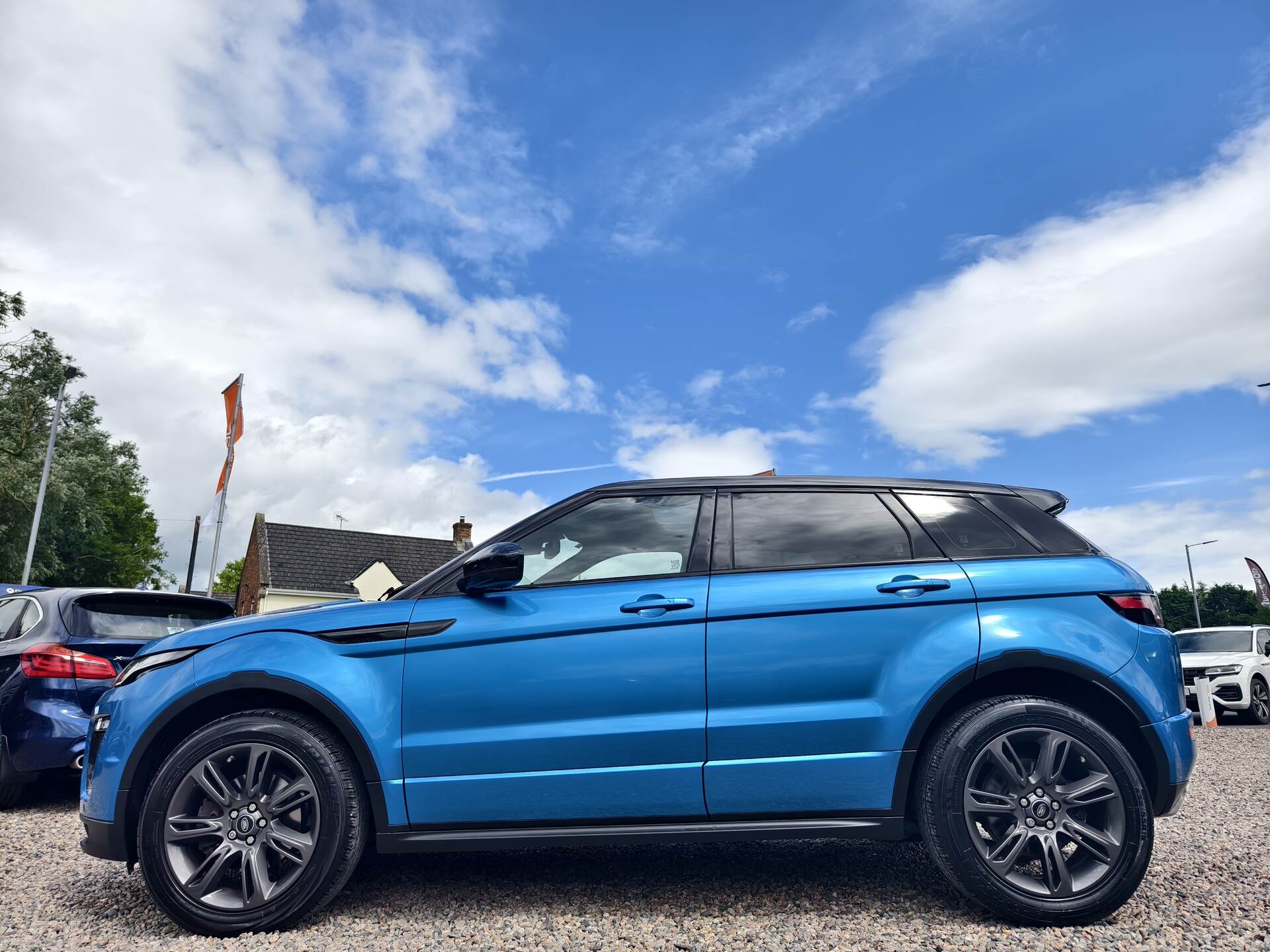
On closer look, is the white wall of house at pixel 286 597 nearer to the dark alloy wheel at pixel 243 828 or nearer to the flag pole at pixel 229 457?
the flag pole at pixel 229 457

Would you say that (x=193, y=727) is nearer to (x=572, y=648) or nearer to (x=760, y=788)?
(x=572, y=648)

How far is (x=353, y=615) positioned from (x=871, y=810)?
2196 millimetres

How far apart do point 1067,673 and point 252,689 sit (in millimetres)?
3259

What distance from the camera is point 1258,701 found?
13.6 m

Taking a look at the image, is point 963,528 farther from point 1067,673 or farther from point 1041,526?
point 1067,673

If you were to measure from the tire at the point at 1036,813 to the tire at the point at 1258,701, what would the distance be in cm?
1292

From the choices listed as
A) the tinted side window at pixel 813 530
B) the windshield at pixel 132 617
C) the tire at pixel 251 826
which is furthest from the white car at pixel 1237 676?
the tire at pixel 251 826

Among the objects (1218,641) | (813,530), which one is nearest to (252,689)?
(813,530)

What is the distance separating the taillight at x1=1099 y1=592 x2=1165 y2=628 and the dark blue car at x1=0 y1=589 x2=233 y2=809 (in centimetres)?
536

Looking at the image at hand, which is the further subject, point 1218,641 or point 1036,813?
point 1218,641

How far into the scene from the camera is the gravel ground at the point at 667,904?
Result: 3158 millimetres

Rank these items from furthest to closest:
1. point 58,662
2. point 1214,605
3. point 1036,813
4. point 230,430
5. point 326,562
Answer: point 1214,605
point 326,562
point 230,430
point 58,662
point 1036,813

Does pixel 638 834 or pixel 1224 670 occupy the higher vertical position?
pixel 1224 670

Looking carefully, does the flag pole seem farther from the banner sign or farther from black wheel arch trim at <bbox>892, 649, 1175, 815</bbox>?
the banner sign
